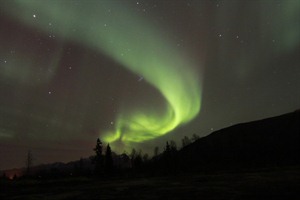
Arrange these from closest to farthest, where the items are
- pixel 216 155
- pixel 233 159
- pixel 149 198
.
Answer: pixel 149 198 → pixel 233 159 → pixel 216 155

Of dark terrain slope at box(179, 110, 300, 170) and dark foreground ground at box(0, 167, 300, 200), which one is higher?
dark terrain slope at box(179, 110, 300, 170)

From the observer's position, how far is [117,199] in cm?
2158

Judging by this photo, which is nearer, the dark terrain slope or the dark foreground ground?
the dark foreground ground

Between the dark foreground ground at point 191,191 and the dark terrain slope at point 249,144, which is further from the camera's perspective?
the dark terrain slope at point 249,144

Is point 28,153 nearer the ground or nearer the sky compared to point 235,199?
nearer the sky

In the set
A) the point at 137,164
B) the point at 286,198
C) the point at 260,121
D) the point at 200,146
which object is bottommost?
the point at 286,198

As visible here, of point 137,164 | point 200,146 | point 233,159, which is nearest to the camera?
point 137,164

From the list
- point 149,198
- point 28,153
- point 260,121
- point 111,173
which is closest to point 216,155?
point 260,121

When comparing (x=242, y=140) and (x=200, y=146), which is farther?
(x=200, y=146)

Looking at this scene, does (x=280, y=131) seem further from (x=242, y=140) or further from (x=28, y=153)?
(x=28, y=153)

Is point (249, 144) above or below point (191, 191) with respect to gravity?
above

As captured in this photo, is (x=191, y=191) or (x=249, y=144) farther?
(x=249, y=144)

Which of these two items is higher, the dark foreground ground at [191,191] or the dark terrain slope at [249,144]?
the dark terrain slope at [249,144]

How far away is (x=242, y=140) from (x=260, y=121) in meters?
26.0
